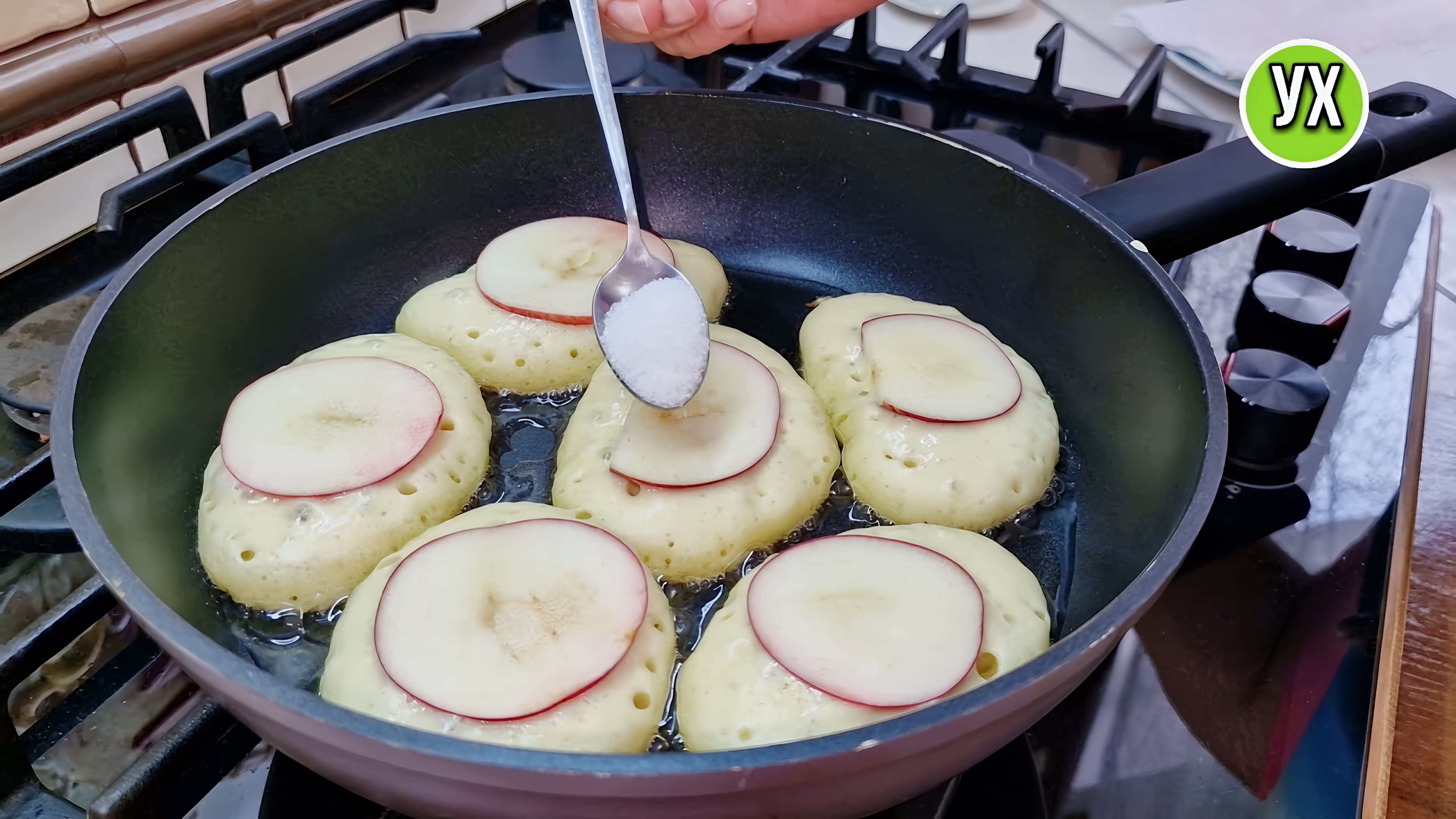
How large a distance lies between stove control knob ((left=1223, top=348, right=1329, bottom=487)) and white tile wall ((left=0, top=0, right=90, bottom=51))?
1179 mm

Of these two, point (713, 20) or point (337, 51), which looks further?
point (337, 51)

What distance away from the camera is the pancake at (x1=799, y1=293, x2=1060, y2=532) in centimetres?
82

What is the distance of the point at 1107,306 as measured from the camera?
32.4 inches

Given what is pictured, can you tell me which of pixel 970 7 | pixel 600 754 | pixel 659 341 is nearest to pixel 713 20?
pixel 659 341

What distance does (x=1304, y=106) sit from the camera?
0.99 meters

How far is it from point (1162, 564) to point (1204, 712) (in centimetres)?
24

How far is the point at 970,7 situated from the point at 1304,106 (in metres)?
0.84

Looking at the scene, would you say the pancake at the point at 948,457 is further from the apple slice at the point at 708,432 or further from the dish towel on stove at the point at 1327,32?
the dish towel on stove at the point at 1327,32

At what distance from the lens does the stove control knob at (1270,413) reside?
2.67 ft

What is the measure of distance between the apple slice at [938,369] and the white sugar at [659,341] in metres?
0.17

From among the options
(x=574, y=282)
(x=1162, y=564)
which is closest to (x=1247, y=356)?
(x=1162, y=564)

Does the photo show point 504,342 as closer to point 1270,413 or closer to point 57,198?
point 57,198

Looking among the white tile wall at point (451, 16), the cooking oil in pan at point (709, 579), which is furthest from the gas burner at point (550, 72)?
the cooking oil in pan at point (709, 579)

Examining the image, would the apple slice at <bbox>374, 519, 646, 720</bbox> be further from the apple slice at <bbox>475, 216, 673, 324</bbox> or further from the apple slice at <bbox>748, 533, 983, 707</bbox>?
the apple slice at <bbox>475, 216, 673, 324</bbox>
